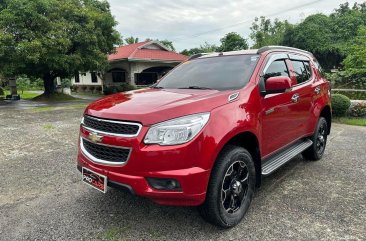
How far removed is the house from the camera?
23702mm

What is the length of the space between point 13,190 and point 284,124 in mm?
3752

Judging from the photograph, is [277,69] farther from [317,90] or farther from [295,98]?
[317,90]

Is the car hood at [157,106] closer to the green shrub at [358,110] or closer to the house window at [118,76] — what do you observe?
the green shrub at [358,110]

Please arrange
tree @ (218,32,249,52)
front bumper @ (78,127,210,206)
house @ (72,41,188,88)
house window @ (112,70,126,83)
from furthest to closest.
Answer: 1. tree @ (218,32,249,52)
2. house window @ (112,70,126,83)
3. house @ (72,41,188,88)
4. front bumper @ (78,127,210,206)

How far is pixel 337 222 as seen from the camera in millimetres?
3100

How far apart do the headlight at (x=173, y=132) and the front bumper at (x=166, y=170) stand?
5 centimetres

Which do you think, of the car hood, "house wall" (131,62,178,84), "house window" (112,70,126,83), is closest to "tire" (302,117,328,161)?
the car hood

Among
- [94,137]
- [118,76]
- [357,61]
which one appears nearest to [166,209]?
[94,137]

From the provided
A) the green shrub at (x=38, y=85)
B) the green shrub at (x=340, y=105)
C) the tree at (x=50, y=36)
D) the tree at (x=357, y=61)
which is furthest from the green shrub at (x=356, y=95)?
the green shrub at (x=38, y=85)

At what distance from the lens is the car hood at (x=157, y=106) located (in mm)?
2607

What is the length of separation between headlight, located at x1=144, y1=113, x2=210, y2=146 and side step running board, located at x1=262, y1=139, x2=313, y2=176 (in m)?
1.32

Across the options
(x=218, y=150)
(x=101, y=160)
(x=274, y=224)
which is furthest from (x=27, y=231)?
(x=274, y=224)

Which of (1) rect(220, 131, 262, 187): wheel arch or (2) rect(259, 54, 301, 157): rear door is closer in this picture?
(1) rect(220, 131, 262, 187): wheel arch

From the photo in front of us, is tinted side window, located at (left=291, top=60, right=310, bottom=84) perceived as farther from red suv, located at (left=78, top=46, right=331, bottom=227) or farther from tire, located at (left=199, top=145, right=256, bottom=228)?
tire, located at (left=199, top=145, right=256, bottom=228)
